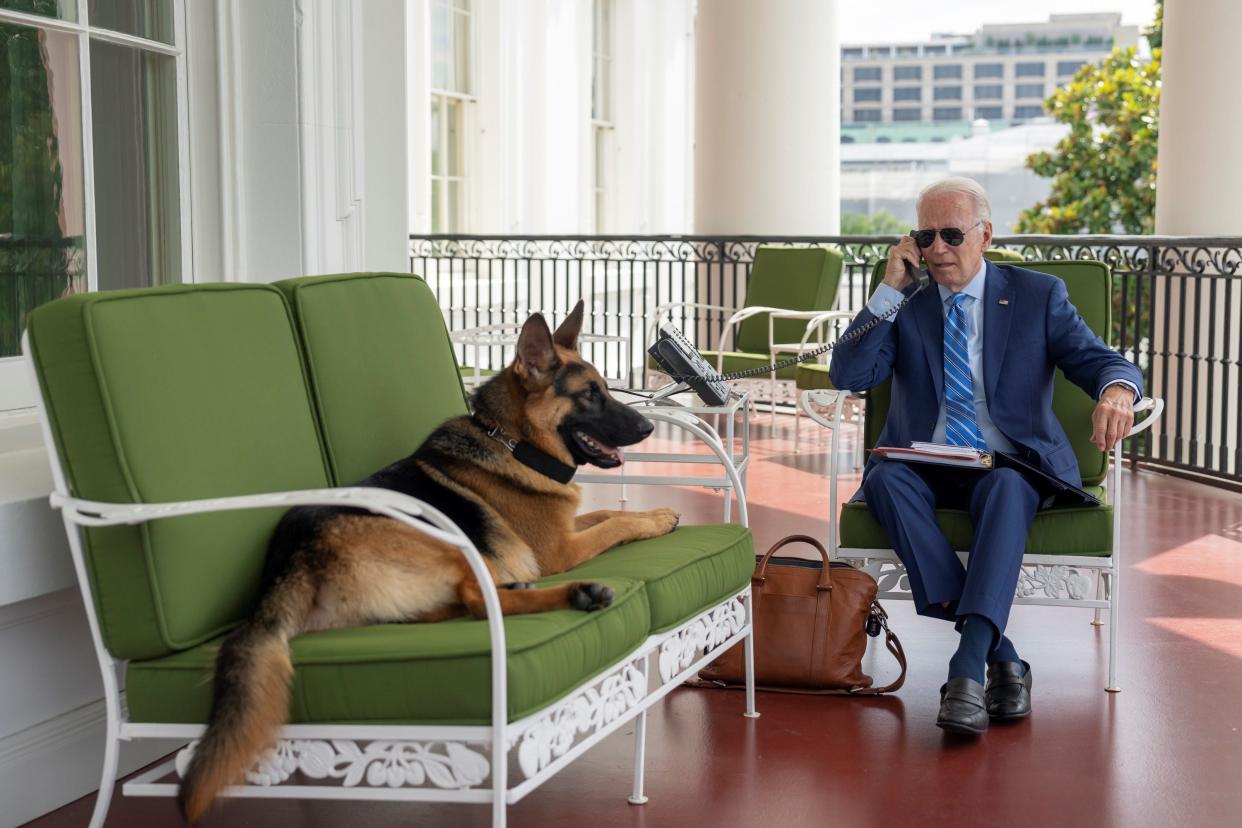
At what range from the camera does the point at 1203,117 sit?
24.3 ft

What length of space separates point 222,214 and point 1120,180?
1420 centimetres

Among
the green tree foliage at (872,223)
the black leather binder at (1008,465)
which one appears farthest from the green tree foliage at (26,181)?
the green tree foliage at (872,223)

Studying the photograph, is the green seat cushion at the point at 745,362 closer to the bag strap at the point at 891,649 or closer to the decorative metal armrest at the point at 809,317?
the decorative metal armrest at the point at 809,317

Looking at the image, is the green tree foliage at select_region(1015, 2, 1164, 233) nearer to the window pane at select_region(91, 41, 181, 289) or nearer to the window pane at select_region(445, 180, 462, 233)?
the window pane at select_region(445, 180, 462, 233)

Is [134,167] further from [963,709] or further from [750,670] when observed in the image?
[963,709]

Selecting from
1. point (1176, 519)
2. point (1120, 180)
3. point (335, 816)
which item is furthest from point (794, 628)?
point (1120, 180)

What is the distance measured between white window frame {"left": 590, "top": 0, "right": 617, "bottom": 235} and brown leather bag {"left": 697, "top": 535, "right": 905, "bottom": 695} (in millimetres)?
10110

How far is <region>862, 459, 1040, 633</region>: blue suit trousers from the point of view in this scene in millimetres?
3104

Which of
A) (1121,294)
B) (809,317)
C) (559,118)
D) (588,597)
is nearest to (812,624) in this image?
(588,597)

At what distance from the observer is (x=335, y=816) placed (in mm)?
2584

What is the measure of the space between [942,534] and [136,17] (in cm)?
224

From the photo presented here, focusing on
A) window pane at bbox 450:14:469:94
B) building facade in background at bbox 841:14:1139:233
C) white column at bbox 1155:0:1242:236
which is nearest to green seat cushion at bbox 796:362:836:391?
white column at bbox 1155:0:1242:236

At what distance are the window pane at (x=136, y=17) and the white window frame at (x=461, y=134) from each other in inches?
266

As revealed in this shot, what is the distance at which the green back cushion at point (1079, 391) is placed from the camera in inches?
142
